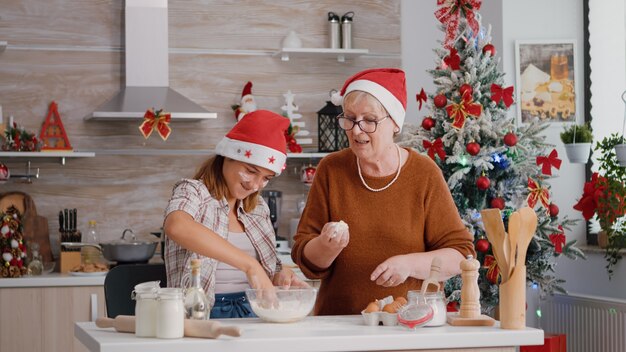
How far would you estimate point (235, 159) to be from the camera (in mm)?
2861

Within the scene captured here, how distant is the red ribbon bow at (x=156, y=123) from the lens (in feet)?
17.1

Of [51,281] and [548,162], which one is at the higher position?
[548,162]

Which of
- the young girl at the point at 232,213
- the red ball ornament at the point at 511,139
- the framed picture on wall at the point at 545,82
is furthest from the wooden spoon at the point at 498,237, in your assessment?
the framed picture on wall at the point at 545,82

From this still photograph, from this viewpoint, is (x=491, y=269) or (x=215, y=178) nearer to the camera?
(x=215, y=178)

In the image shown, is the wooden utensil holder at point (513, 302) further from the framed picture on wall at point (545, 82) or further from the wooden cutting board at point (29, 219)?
the wooden cutting board at point (29, 219)

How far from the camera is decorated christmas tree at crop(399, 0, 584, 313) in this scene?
4.46 meters

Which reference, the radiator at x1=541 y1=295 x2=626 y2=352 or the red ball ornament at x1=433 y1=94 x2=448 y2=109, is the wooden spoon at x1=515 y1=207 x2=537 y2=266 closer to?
the red ball ornament at x1=433 y1=94 x2=448 y2=109

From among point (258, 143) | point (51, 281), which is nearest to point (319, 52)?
point (51, 281)

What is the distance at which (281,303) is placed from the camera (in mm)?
2451

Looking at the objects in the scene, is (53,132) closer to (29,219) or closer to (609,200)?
(29,219)

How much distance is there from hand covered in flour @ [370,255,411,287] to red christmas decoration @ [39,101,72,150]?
3.19m

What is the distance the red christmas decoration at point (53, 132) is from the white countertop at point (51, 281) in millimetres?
810

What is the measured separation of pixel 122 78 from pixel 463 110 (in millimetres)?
2086

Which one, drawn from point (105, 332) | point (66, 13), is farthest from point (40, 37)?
point (105, 332)
